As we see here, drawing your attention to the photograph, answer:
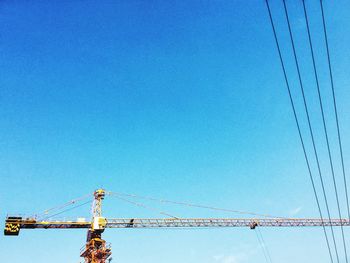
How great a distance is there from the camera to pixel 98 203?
64.4 m

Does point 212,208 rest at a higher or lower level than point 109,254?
higher

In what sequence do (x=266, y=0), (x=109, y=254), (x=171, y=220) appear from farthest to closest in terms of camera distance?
(x=171, y=220) < (x=109, y=254) < (x=266, y=0)

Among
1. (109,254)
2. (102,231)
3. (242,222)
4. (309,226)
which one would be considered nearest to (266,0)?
(109,254)

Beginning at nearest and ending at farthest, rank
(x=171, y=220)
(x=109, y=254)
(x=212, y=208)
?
(x=109, y=254) < (x=171, y=220) < (x=212, y=208)

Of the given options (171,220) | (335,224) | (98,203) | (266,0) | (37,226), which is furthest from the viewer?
(335,224)

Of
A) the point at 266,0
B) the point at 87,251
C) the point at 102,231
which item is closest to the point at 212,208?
the point at 102,231

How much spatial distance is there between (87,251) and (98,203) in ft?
40.2

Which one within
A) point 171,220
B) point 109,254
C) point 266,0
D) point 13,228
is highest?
point 171,220

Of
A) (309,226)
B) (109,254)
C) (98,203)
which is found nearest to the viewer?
(109,254)

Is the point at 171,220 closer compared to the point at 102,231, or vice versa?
the point at 102,231

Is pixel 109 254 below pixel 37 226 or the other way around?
below

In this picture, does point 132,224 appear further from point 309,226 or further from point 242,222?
point 309,226

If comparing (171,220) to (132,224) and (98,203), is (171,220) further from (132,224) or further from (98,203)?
(98,203)

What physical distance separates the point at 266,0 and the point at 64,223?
199ft
